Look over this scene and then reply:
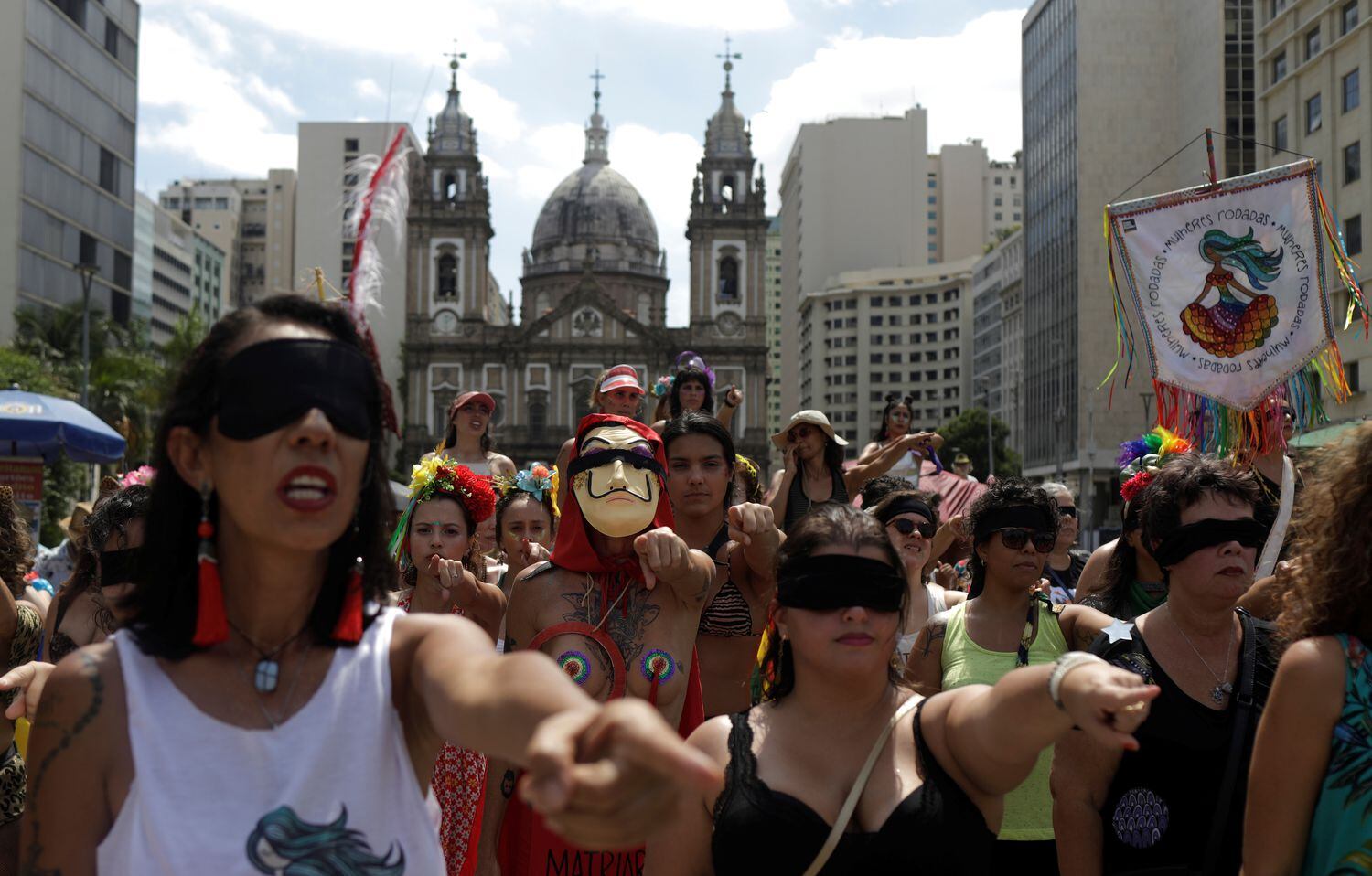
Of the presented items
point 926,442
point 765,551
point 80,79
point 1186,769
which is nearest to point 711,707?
point 765,551

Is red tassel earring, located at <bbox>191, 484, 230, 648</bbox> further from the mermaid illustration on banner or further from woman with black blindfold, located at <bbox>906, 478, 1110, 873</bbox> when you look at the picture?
the mermaid illustration on banner

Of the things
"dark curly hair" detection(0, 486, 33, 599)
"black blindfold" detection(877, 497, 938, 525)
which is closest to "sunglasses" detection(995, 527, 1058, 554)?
"black blindfold" detection(877, 497, 938, 525)

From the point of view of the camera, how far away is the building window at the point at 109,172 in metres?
51.3

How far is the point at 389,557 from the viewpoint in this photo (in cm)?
243

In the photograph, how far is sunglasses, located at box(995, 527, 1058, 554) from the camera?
15.3 feet

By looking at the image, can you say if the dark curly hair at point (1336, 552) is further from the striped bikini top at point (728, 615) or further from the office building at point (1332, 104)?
the office building at point (1332, 104)

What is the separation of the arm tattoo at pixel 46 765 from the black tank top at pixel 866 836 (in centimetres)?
128

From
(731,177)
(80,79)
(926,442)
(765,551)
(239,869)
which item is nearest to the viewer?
(239,869)

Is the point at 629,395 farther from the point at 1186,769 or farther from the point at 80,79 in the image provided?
the point at 80,79

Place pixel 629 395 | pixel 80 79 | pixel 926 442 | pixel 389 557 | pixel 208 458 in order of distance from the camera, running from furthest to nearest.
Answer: pixel 80 79
pixel 926 442
pixel 629 395
pixel 389 557
pixel 208 458

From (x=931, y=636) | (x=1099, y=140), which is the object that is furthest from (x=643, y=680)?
(x=1099, y=140)

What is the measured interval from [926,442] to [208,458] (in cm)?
681

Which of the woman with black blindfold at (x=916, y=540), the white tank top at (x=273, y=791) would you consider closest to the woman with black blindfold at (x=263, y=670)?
the white tank top at (x=273, y=791)

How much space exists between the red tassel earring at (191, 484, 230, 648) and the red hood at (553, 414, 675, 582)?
7.18 ft
